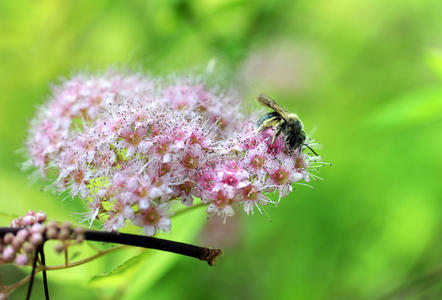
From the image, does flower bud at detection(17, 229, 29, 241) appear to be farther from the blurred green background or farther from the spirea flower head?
the blurred green background

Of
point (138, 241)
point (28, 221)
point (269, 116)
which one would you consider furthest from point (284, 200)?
point (28, 221)

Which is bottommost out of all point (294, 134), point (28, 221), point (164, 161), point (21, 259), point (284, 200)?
point (21, 259)

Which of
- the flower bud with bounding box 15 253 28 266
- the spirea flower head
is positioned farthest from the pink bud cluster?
the spirea flower head

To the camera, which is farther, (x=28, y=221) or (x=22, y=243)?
(x=28, y=221)

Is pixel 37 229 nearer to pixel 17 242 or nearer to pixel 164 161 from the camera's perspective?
pixel 17 242

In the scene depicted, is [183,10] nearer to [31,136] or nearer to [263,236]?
[31,136]

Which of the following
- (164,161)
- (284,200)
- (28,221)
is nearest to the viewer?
(28,221)
